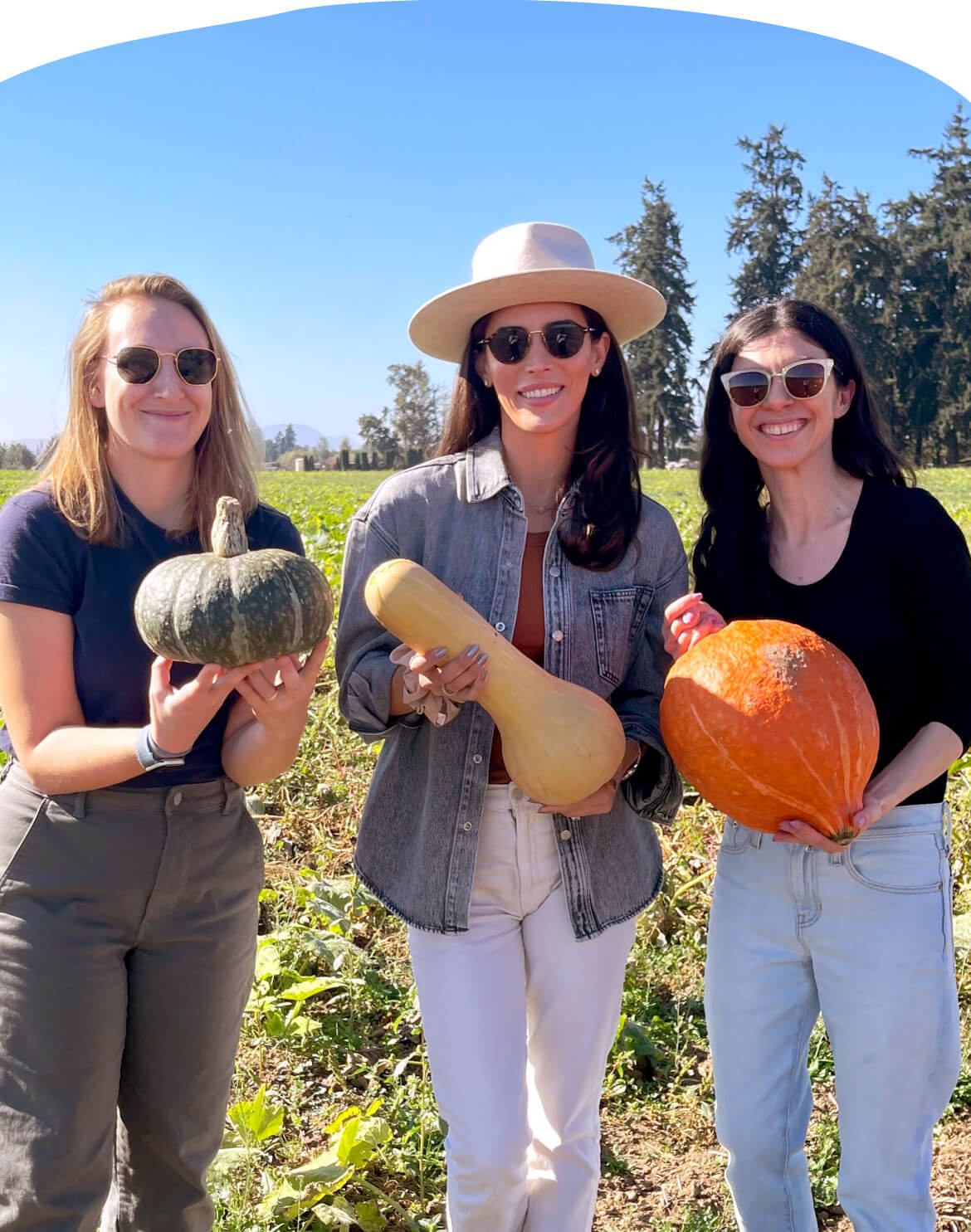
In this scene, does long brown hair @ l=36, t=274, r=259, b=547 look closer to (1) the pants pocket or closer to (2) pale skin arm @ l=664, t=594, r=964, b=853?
(1) the pants pocket

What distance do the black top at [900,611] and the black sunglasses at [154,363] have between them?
→ 1.46 meters

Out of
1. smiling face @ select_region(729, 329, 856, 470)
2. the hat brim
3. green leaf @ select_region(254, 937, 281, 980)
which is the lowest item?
green leaf @ select_region(254, 937, 281, 980)

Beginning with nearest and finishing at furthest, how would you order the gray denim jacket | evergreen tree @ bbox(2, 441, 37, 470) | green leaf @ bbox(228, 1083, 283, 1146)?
the gray denim jacket
green leaf @ bbox(228, 1083, 283, 1146)
evergreen tree @ bbox(2, 441, 37, 470)

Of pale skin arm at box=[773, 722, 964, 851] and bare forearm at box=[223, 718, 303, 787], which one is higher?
bare forearm at box=[223, 718, 303, 787]

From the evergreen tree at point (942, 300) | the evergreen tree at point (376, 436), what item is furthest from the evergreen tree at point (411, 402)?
the evergreen tree at point (942, 300)

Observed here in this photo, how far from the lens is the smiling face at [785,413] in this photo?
2529 millimetres

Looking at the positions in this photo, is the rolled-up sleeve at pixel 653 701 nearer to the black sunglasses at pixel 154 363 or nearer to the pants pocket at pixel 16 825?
the black sunglasses at pixel 154 363

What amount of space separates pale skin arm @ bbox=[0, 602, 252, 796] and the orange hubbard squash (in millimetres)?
974

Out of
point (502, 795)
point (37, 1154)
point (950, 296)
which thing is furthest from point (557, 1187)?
point (950, 296)

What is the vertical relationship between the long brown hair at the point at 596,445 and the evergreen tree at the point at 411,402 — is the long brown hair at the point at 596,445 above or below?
below

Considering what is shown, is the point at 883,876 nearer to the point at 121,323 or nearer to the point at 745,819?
the point at 745,819

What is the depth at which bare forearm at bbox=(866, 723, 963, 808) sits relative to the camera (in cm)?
225

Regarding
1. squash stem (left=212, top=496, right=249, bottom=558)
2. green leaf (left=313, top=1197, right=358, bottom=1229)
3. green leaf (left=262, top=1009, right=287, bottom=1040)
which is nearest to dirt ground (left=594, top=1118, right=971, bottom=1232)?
green leaf (left=313, top=1197, right=358, bottom=1229)

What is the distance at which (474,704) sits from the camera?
8.32 ft
